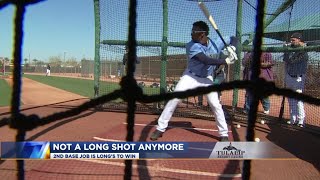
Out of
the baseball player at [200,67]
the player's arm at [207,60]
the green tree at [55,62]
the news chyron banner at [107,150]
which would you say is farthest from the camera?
the green tree at [55,62]

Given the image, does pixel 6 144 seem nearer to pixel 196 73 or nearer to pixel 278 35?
pixel 196 73

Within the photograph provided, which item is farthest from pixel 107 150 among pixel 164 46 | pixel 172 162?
pixel 164 46

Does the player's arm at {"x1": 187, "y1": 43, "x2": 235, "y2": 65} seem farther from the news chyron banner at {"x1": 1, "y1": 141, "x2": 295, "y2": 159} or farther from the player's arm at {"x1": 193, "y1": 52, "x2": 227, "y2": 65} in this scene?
the news chyron banner at {"x1": 1, "y1": 141, "x2": 295, "y2": 159}

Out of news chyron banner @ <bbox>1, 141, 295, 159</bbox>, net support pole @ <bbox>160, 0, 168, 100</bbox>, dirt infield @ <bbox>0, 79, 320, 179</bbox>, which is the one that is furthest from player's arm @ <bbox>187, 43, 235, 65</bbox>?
net support pole @ <bbox>160, 0, 168, 100</bbox>

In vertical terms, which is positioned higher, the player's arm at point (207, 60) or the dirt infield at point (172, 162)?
the player's arm at point (207, 60)

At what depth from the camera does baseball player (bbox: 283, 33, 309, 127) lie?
283 inches

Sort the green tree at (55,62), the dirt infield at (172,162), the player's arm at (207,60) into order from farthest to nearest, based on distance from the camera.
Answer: the green tree at (55,62) < the player's arm at (207,60) < the dirt infield at (172,162)

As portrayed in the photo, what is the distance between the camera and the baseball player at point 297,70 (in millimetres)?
7176

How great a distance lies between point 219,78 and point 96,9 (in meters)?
3.08

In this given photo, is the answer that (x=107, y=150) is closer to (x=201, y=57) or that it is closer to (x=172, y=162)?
(x=172, y=162)

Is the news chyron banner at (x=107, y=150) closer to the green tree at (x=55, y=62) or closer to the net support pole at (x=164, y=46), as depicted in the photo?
the net support pole at (x=164, y=46)

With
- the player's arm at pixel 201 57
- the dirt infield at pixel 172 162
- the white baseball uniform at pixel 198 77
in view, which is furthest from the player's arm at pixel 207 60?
the dirt infield at pixel 172 162

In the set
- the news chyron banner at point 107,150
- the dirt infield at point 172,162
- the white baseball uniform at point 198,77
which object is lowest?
the dirt infield at point 172,162

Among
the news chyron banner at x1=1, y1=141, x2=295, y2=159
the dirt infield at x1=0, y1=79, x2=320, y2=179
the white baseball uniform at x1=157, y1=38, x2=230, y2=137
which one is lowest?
the dirt infield at x1=0, y1=79, x2=320, y2=179
